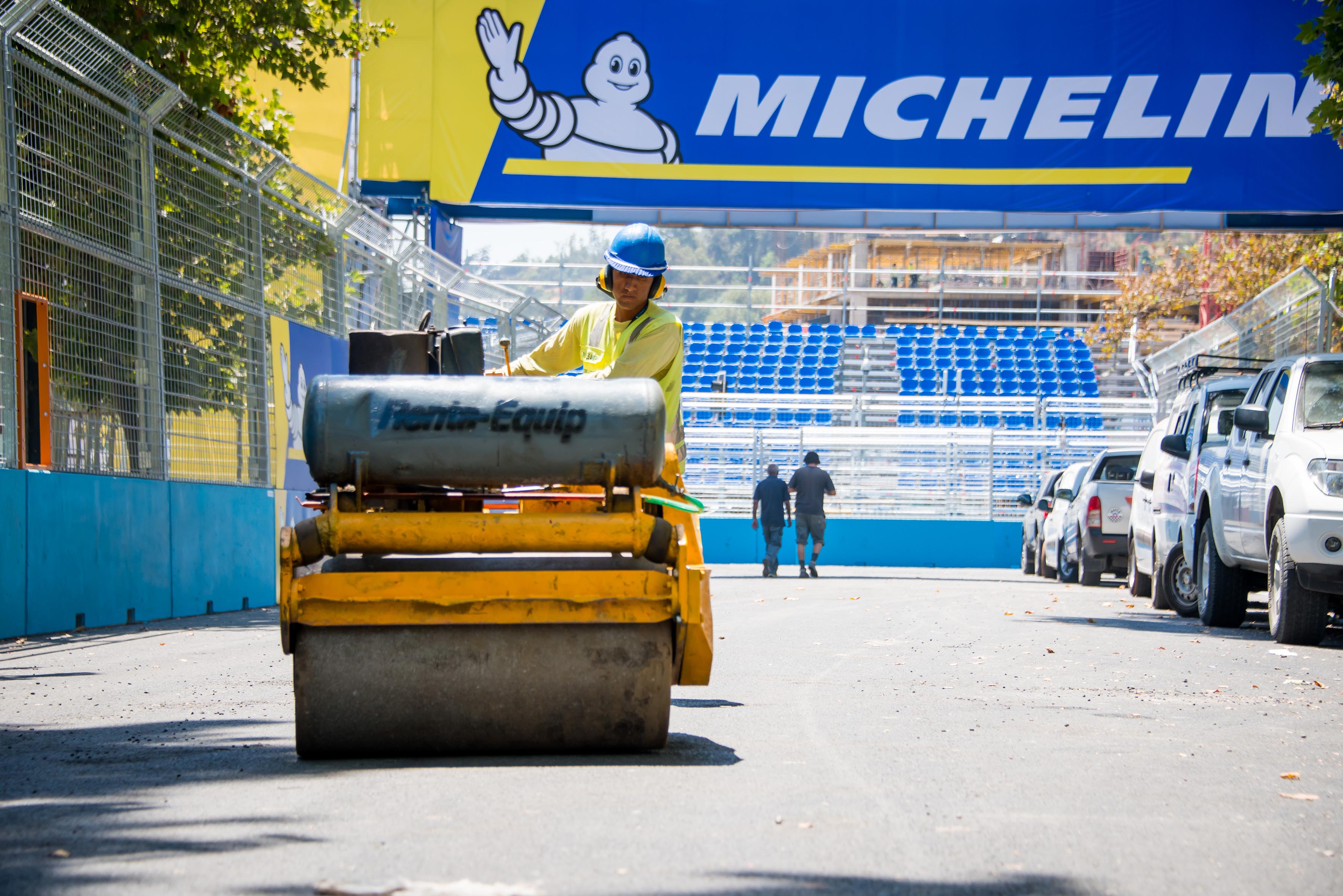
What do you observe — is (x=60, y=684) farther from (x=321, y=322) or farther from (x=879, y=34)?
(x=879, y=34)

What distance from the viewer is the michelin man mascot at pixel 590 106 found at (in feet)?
72.3

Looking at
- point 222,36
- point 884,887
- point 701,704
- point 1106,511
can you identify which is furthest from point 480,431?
point 1106,511

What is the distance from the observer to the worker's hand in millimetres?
22297

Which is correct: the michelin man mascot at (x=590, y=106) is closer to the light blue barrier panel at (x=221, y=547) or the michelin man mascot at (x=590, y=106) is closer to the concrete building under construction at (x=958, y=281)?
the light blue barrier panel at (x=221, y=547)

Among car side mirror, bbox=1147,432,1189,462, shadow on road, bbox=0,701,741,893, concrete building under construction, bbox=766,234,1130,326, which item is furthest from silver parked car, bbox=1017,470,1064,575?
concrete building under construction, bbox=766,234,1130,326

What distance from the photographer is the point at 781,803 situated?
193 inches

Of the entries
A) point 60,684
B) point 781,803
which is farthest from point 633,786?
point 60,684

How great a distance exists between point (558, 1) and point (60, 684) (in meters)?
15.7

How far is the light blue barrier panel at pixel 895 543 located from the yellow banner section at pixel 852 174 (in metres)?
9.86

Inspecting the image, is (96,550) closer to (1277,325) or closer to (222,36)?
(222,36)

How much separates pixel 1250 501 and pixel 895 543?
18.7m

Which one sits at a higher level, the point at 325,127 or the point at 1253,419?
the point at 325,127

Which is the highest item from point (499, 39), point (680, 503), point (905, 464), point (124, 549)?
point (499, 39)

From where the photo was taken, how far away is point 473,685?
18.1ft
